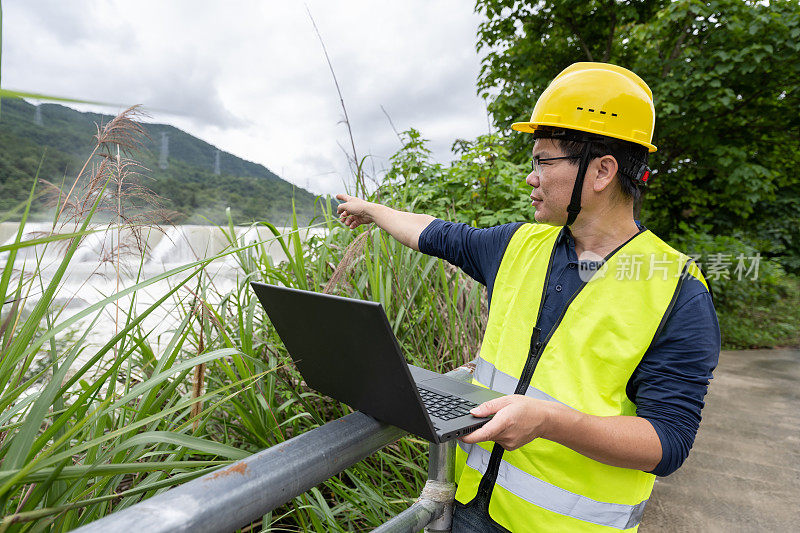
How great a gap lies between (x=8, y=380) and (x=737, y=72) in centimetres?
749

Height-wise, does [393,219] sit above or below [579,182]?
below

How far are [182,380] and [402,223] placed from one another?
97 centimetres

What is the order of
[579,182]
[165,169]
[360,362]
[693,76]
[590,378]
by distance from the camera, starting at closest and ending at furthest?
1. [360,362]
2. [590,378]
3. [579,182]
4. [165,169]
5. [693,76]

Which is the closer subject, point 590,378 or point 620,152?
point 590,378

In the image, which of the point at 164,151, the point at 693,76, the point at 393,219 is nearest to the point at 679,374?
the point at 393,219

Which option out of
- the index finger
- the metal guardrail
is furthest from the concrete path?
the metal guardrail

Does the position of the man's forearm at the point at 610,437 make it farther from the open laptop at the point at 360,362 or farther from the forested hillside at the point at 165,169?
the forested hillside at the point at 165,169

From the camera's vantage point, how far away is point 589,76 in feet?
4.89

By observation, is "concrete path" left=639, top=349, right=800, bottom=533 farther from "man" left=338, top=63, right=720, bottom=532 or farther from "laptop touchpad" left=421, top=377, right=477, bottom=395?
"laptop touchpad" left=421, top=377, right=477, bottom=395

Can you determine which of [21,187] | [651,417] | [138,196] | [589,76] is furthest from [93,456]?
[589,76]

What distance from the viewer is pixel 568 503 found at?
4.18ft

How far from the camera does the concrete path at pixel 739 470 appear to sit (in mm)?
2865

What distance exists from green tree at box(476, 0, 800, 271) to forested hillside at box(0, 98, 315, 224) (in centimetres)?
481

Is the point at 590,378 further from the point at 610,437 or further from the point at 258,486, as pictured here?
the point at 258,486
